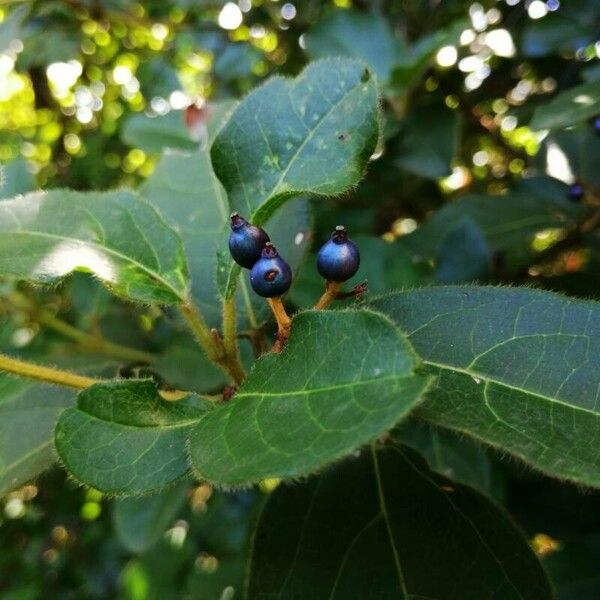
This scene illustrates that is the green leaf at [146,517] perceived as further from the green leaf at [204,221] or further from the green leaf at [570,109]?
the green leaf at [570,109]

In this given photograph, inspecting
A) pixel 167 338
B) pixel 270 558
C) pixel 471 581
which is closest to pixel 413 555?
pixel 471 581

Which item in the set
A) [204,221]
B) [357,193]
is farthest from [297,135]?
[357,193]

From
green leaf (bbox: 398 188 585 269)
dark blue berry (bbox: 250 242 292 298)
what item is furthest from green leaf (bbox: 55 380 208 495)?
green leaf (bbox: 398 188 585 269)

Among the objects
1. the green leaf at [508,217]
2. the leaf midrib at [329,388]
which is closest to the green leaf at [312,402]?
the leaf midrib at [329,388]

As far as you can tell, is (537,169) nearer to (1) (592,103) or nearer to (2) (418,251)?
(2) (418,251)

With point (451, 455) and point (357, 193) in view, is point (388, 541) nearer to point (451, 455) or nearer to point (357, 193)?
point (451, 455)
